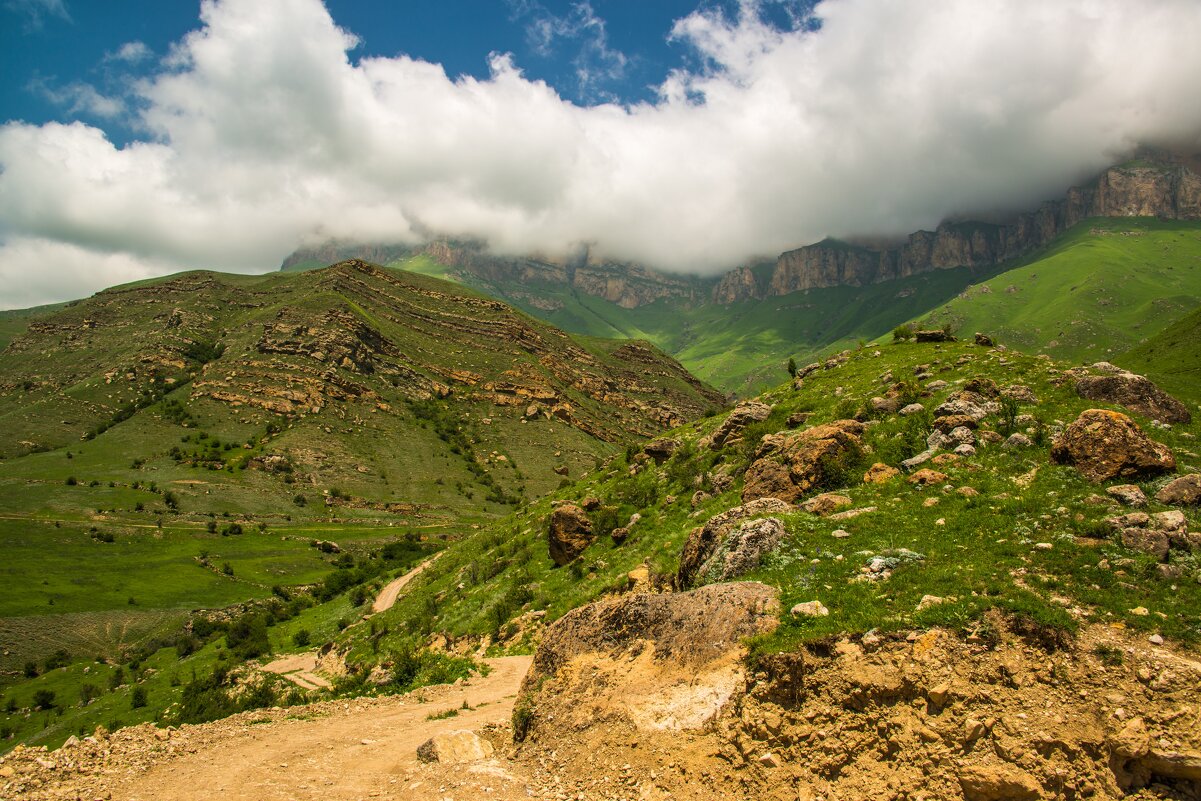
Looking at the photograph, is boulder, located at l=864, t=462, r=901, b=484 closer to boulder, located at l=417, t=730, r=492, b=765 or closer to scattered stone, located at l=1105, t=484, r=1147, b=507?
scattered stone, located at l=1105, t=484, r=1147, b=507

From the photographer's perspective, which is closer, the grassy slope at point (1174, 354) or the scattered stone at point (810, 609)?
the scattered stone at point (810, 609)

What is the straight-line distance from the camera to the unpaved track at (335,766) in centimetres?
959

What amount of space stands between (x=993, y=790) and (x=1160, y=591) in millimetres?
4842

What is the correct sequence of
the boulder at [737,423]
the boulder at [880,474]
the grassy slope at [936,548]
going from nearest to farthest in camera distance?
1. the grassy slope at [936,548]
2. the boulder at [880,474]
3. the boulder at [737,423]

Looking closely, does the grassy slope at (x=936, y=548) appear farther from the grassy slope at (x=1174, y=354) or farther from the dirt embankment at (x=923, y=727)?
the grassy slope at (x=1174, y=354)

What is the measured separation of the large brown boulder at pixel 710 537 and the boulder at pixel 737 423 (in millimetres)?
12545

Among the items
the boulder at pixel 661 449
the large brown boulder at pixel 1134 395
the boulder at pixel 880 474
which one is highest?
the large brown boulder at pixel 1134 395

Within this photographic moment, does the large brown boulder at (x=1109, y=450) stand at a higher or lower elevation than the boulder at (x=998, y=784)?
higher

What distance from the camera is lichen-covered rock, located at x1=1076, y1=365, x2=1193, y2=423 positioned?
15.8 meters

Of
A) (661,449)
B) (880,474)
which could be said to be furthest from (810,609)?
(661,449)

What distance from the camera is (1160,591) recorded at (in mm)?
8594

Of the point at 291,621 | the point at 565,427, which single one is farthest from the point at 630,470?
the point at 565,427

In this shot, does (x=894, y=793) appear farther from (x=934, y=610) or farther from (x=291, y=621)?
(x=291, y=621)

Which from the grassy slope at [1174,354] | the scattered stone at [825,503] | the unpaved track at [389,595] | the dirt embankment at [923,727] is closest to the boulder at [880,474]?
the scattered stone at [825,503]
